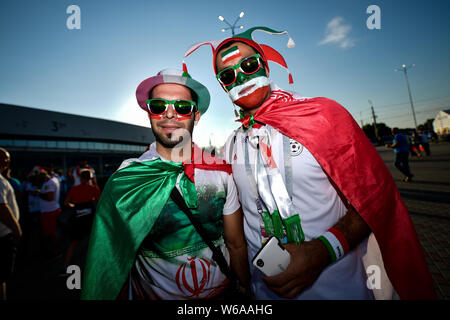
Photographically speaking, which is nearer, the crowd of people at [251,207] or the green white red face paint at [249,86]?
the crowd of people at [251,207]

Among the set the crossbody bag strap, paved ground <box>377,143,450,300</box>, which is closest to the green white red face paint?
the crossbody bag strap

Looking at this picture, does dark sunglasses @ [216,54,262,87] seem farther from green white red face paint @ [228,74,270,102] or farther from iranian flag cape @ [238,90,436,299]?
iranian flag cape @ [238,90,436,299]

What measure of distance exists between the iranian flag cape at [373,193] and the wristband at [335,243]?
9.3 inches

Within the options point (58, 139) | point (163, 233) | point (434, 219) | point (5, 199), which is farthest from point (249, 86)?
point (58, 139)

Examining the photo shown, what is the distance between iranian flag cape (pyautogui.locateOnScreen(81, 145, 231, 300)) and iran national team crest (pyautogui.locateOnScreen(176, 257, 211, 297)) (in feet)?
1.48

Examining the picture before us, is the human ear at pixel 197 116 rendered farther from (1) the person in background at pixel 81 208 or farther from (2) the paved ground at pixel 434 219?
(1) the person in background at pixel 81 208

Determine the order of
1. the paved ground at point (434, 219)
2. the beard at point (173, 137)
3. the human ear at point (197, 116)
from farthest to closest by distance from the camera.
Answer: the paved ground at point (434, 219) < the human ear at point (197, 116) < the beard at point (173, 137)

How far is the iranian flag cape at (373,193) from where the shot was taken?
137cm

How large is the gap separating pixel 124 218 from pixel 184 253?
63cm

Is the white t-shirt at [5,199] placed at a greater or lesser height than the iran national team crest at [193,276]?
greater

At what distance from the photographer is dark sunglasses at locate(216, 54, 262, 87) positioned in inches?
69.1

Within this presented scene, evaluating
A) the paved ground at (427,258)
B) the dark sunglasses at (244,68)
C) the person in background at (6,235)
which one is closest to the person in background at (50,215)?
the paved ground at (427,258)

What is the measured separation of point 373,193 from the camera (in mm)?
1369
